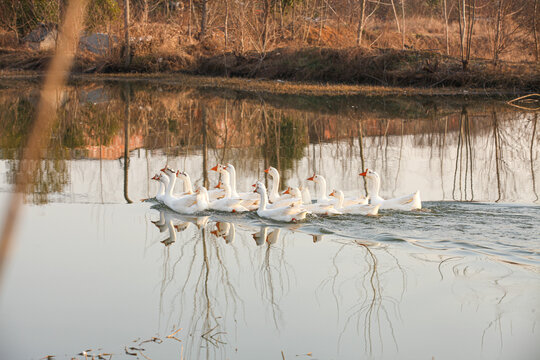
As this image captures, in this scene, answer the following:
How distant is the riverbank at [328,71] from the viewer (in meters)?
25.2

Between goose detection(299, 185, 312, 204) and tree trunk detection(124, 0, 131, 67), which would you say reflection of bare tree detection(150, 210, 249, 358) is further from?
tree trunk detection(124, 0, 131, 67)

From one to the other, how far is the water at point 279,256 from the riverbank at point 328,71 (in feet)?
25.9

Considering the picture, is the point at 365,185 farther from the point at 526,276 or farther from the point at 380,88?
the point at 380,88

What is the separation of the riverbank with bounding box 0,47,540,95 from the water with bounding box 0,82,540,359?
789cm

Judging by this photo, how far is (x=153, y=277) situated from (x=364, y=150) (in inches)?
358

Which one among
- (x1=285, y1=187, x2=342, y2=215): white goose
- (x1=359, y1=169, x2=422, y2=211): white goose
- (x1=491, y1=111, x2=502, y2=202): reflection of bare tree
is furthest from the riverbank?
(x1=285, y1=187, x2=342, y2=215): white goose

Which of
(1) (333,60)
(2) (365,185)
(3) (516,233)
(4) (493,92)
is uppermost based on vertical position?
(1) (333,60)

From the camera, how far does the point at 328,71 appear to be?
93.4 feet

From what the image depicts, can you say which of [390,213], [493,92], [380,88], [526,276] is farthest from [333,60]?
[526,276]

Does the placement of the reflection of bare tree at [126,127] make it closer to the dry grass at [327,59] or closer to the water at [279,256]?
the water at [279,256]

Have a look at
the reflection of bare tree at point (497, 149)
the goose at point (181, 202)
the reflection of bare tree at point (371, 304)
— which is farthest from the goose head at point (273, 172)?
the reflection of bare tree at point (497, 149)

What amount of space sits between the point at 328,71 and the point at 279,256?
20.8m

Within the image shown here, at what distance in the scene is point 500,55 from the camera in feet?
94.4

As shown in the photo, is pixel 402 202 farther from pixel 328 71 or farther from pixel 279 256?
pixel 328 71
